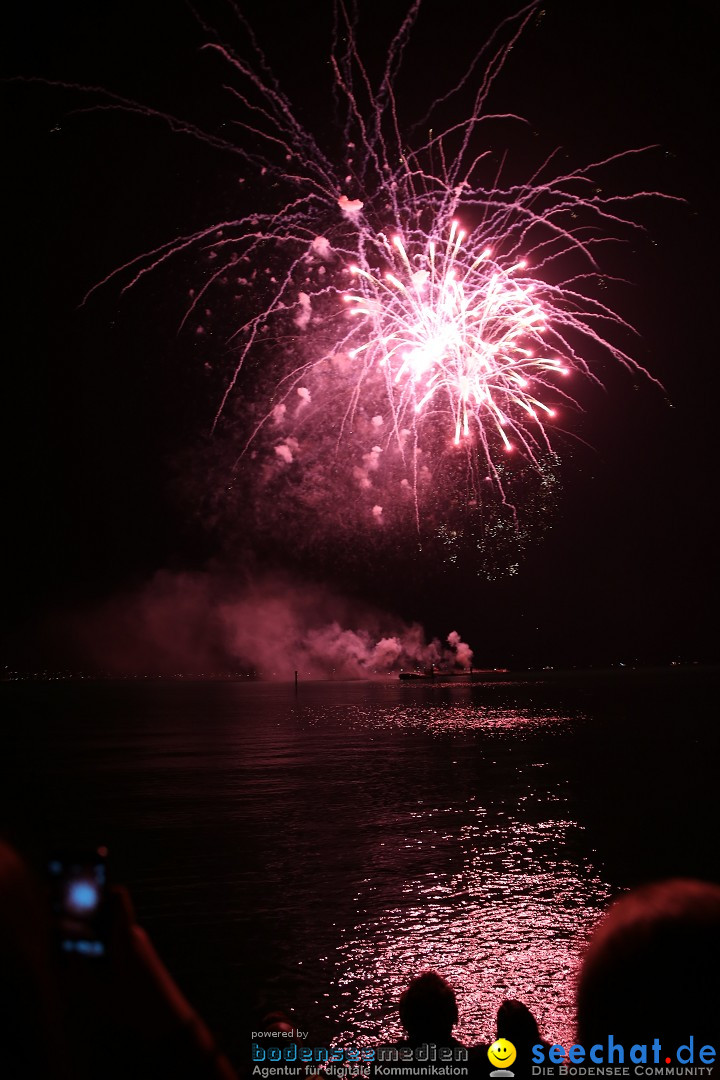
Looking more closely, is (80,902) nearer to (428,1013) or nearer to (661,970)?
(661,970)

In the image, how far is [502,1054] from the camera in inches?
173

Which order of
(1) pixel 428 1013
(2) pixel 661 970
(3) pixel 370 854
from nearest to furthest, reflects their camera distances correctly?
(2) pixel 661 970 < (1) pixel 428 1013 < (3) pixel 370 854

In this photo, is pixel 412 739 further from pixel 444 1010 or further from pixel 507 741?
pixel 444 1010

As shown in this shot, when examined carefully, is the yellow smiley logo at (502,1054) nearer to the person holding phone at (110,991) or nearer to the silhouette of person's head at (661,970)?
the silhouette of person's head at (661,970)

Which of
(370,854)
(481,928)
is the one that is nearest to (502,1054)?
(481,928)

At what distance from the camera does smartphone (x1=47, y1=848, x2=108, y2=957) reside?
1.42m

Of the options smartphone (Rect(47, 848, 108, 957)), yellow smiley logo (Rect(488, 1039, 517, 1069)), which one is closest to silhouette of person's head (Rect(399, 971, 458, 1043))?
yellow smiley logo (Rect(488, 1039, 517, 1069))

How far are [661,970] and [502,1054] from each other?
3.77 meters

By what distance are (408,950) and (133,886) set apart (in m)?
7.55

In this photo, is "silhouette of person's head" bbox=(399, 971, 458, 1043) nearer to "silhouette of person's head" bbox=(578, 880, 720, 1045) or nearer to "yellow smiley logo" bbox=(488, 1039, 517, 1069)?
"yellow smiley logo" bbox=(488, 1039, 517, 1069)

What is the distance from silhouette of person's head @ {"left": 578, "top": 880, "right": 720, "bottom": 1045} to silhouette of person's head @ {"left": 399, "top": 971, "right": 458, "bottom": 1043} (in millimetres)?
3366

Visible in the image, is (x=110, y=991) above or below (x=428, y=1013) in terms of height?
above

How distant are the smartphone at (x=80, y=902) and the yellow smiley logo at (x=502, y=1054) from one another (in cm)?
374

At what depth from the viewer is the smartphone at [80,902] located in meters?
1.42
